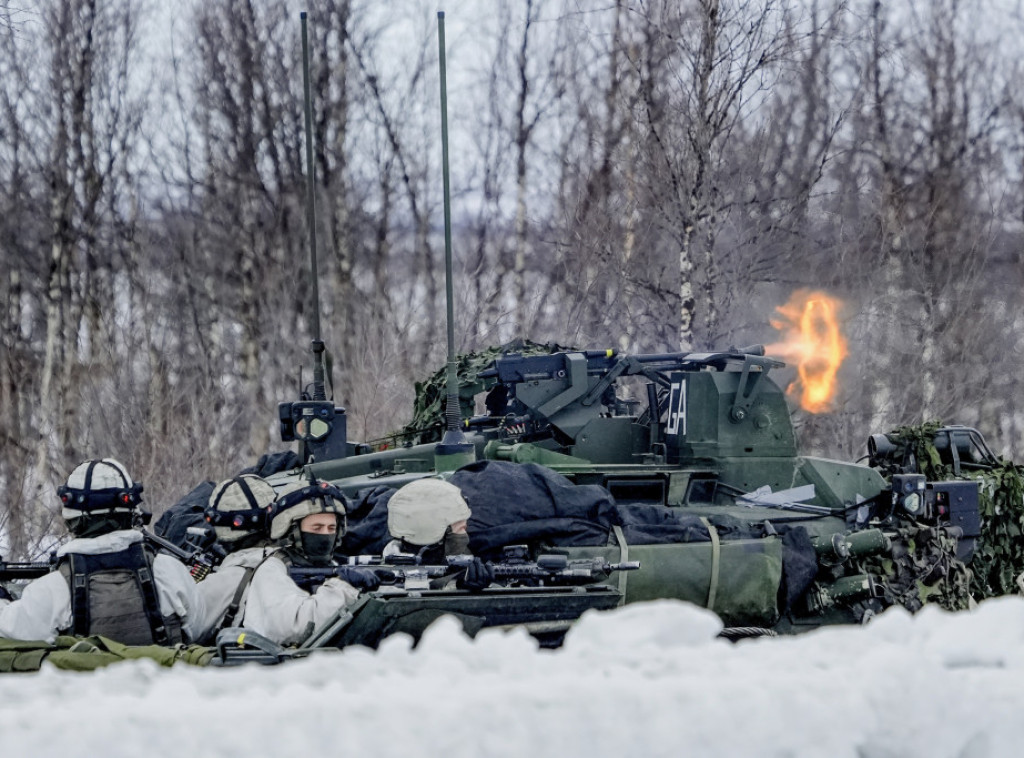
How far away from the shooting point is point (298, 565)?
19.9ft

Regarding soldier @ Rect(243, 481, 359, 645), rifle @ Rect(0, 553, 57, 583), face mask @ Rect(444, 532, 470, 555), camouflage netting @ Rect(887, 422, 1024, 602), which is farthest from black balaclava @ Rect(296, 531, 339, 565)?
camouflage netting @ Rect(887, 422, 1024, 602)

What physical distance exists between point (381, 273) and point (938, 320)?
10249 millimetres

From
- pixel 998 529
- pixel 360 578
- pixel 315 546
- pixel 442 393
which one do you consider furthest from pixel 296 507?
pixel 442 393

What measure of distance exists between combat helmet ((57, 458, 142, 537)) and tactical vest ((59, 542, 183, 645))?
148 mm

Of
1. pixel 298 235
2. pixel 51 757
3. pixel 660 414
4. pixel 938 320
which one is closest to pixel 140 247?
pixel 298 235

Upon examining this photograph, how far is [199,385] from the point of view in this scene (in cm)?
2467

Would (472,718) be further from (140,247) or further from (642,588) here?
(140,247)

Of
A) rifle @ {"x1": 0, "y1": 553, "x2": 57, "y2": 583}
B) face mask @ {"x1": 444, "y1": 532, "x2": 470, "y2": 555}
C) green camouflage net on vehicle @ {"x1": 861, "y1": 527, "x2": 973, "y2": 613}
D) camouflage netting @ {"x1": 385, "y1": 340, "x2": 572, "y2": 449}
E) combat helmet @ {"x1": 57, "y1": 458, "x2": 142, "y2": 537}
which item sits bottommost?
green camouflage net on vehicle @ {"x1": 861, "y1": 527, "x2": 973, "y2": 613}

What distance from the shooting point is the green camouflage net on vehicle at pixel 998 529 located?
30.6ft

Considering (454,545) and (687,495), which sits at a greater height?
(687,495)

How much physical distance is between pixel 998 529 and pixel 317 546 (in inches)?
219

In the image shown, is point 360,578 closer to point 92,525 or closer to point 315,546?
point 315,546

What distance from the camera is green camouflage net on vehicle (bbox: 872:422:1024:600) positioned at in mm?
9312

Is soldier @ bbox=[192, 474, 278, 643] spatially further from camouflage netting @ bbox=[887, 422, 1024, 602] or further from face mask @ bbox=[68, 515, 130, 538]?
camouflage netting @ bbox=[887, 422, 1024, 602]
